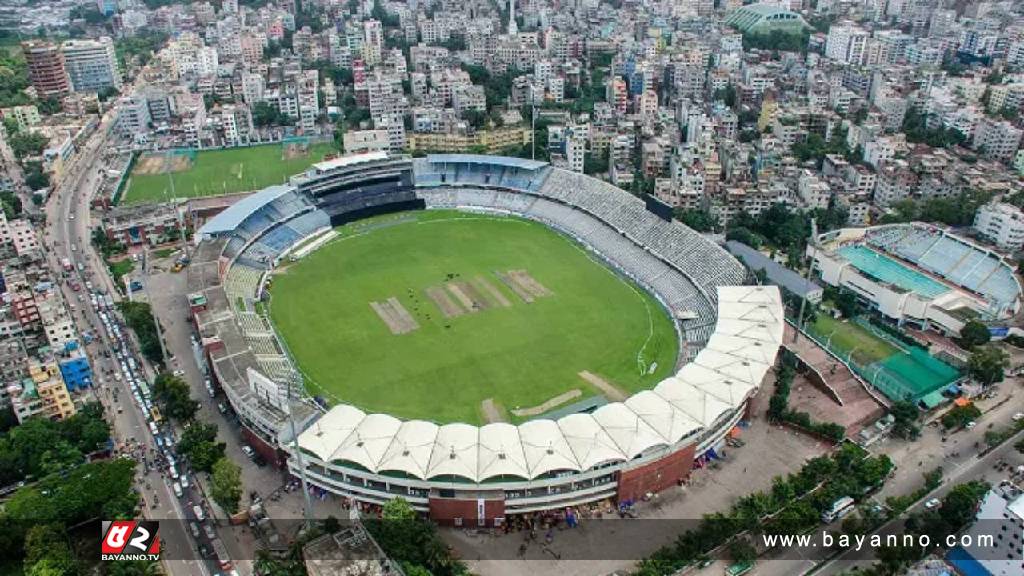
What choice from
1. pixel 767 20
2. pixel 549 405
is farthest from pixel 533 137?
pixel 767 20

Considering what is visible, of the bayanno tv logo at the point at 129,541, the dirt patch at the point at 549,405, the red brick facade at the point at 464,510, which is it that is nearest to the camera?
the bayanno tv logo at the point at 129,541

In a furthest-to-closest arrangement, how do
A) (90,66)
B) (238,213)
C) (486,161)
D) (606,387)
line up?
(90,66) → (486,161) → (238,213) → (606,387)

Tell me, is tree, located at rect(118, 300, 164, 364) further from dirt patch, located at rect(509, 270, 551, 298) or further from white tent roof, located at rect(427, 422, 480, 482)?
dirt patch, located at rect(509, 270, 551, 298)

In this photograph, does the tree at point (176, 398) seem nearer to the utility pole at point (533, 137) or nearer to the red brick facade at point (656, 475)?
the red brick facade at point (656, 475)

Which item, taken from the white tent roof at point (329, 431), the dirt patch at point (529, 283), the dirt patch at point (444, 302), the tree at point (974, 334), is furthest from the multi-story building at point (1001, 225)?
the white tent roof at point (329, 431)

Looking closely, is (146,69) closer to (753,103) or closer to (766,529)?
(753,103)

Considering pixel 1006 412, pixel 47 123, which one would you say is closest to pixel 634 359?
pixel 1006 412

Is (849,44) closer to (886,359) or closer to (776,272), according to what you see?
(776,272)
